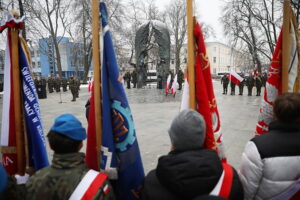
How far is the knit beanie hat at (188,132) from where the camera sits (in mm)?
1382

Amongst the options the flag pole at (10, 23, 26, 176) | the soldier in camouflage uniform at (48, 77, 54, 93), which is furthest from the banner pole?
the soldier in camouflage uniform at (48, 77, 54, 93)

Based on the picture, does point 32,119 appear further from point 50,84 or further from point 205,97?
point 50,84

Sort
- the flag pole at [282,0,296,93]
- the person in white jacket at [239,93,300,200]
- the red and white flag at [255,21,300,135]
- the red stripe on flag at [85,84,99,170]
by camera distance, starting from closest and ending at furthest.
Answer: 1. the person in white jacket at [239,93,300,200]
2. the red stripe on flag at [85,84,99,170]
3. the flag pole at [282,0,296,93]
4. the red and white flag at [255,21,300,135]

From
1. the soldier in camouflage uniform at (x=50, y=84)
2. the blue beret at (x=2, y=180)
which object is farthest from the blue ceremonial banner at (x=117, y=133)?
the soldier in camouflage uniform at (x=50, y=84)

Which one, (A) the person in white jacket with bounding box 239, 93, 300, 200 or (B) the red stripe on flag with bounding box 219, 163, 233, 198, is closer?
(B) the red stripe on flag with bounding box 219, 163, 233, 198

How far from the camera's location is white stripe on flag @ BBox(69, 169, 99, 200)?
4.60ft

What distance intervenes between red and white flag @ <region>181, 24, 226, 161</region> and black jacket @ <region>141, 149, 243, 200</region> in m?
0.68

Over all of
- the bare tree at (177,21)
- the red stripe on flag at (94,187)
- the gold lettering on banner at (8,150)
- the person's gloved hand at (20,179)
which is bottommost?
the person's gloved hand at (20,179)

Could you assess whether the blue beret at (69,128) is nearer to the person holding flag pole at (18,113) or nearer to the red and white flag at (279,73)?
the person holding flag pole at (18,113)

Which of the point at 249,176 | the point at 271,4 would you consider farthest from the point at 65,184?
the point at 271,4

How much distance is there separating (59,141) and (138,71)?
19458 mm

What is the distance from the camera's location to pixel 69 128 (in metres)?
1.48

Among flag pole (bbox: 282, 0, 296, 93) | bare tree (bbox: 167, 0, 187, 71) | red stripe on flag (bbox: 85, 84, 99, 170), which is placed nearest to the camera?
red stripe on flag (bbox: 85, 84, 99, 170)

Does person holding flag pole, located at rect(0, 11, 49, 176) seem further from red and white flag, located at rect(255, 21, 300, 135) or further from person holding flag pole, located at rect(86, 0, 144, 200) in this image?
red and white flag, located at rect(255, 21, 300, 135)
